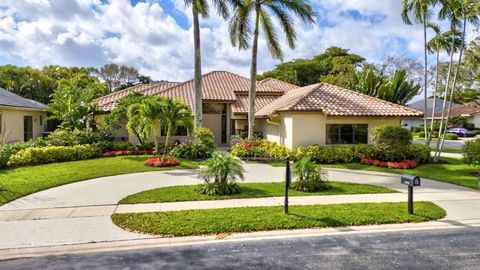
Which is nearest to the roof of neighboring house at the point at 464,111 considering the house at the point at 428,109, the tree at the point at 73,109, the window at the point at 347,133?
the house at the point at 428,109

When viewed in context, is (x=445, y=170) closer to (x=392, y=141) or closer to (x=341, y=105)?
(x=392, y=141)

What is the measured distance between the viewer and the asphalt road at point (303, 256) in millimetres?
5043

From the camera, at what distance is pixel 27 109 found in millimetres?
22828

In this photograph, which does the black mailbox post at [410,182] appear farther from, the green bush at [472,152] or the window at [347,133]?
the window at [347,133]

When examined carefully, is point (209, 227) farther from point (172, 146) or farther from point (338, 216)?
point (172, 146)

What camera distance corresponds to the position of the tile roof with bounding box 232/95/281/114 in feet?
75.9

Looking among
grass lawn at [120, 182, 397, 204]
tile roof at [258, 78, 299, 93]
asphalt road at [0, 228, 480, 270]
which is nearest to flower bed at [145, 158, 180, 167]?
grass lawn at [120, 182, 397, 204]

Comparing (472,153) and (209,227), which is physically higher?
(472,153)

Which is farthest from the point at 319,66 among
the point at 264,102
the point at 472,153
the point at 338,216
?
the point at 338,216

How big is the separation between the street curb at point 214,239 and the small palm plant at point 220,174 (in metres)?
3.20

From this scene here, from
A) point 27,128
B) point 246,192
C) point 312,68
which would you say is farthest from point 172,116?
point 312,68

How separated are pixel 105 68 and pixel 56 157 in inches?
1657

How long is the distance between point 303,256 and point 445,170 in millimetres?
12304

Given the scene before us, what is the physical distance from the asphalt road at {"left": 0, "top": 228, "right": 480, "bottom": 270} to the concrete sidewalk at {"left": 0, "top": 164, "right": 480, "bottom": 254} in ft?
2.51
